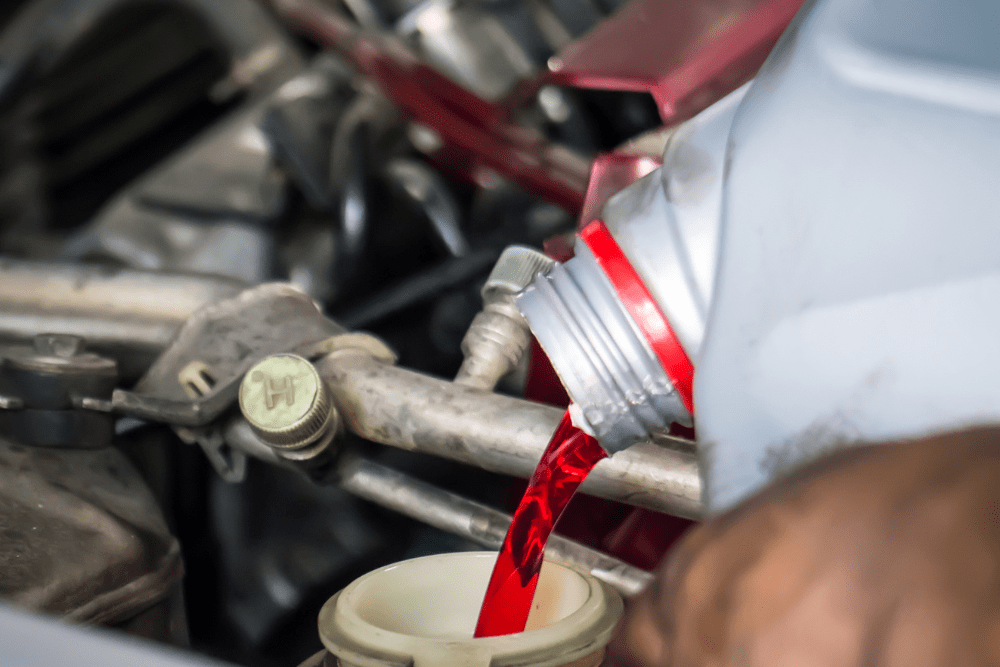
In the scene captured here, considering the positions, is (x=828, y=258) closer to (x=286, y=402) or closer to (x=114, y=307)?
(x=286, y=402)

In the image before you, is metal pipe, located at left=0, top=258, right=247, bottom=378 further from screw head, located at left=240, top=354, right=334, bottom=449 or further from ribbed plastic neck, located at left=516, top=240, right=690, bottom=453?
ribbed plastic neck, located at left=516, top=240, right=690, bottom=453

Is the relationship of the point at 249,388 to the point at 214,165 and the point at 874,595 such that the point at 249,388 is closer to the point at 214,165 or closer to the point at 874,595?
the point at 874,595

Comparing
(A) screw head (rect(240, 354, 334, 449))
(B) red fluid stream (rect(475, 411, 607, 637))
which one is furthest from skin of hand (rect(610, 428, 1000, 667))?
(A) screw head (rect(240, 354, 334, 449))

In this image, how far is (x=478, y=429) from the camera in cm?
54

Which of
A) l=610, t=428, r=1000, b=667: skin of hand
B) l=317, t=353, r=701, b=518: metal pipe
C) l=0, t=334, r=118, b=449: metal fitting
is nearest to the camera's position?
l=610, t=428, r=1000, b=667: skin of hand

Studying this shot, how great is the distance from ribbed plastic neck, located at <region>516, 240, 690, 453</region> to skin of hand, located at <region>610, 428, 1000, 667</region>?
0.12 m

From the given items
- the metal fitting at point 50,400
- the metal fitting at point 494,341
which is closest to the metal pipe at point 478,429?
the metal fitting at point 494,341

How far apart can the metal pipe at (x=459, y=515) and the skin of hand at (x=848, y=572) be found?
233 mm

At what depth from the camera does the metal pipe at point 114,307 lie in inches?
27.9

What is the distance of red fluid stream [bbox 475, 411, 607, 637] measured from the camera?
1.49ft

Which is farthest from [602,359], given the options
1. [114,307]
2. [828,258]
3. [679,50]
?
[114,307]

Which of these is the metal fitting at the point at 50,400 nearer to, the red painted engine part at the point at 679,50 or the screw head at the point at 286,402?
the screw head at the point at 286,402

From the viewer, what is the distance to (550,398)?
2.12 ft

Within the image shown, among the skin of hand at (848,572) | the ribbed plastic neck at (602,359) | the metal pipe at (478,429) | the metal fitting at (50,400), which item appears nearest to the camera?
the skin of hand at (848,572)
